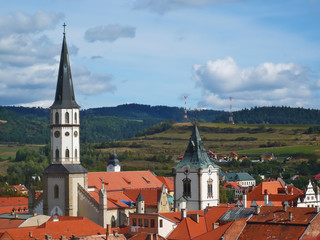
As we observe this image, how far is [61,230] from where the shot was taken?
7612cm

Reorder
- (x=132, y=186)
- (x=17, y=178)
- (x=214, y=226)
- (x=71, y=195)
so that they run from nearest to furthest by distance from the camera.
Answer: (x=214, y=226) → (x=71, y=195) → (x=132, y=186) → (x=17, y=178)

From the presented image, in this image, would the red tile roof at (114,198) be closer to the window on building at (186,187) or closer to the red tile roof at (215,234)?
the window on building at (186,187)

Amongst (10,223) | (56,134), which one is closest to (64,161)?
(56,134)

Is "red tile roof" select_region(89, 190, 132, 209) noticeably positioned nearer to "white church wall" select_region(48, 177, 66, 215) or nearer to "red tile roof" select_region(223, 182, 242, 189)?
"white church wall" select_region(48, 177, 66, 215)

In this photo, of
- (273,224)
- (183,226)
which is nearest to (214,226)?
(183,226)

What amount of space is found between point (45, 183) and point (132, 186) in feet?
56.9

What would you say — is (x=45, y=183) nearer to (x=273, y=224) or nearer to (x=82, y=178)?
(x=82, y=178)

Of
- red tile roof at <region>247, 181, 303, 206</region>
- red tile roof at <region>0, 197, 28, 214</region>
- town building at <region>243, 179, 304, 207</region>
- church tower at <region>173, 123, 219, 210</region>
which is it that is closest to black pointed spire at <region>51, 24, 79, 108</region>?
church tower at <region>173, 123, 219, 210</region>

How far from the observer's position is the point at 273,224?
234ft

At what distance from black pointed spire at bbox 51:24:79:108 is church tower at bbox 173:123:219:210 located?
57.3 feet

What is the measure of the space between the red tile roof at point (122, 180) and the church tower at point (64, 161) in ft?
21.7

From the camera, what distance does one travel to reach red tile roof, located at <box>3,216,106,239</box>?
243 ft

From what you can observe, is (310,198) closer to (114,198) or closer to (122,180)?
(122,180)

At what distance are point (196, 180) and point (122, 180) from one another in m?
14.0
